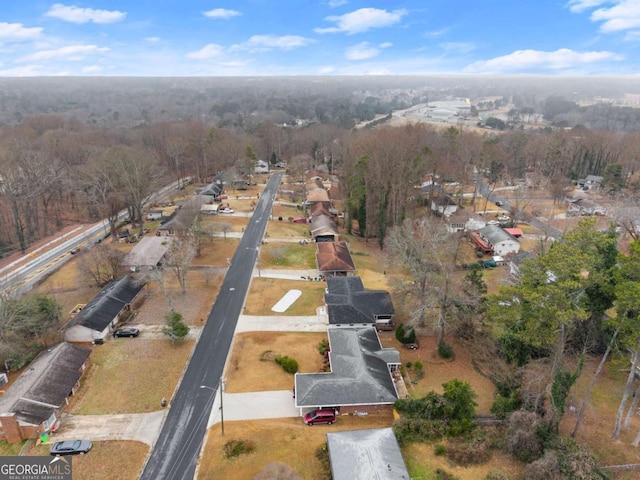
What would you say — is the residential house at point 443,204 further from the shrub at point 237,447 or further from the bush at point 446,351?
the shrub at point 237,447

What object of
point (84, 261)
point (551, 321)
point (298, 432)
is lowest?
point (298, 432)

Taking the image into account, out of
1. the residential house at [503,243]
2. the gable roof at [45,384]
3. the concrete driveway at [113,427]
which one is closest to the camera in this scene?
the concrete driveway at [113,427]

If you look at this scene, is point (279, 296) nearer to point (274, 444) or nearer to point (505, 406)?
point (274, 444)

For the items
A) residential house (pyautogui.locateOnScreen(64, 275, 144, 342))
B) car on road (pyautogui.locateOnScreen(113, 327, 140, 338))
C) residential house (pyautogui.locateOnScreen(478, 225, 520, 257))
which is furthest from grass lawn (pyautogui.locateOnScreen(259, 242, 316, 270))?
residential house (pyautogui.locateOnScreen(478, 225, 520, 257))

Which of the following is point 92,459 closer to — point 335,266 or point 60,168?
point 335,266

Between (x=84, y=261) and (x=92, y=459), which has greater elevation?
(x=84, y=261)

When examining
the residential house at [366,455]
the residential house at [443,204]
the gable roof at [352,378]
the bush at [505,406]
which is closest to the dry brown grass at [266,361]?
the gable roof at [352,378]

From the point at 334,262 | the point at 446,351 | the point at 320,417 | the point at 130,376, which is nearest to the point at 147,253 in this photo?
the point at 130,376

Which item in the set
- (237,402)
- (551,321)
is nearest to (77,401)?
(237,402)
